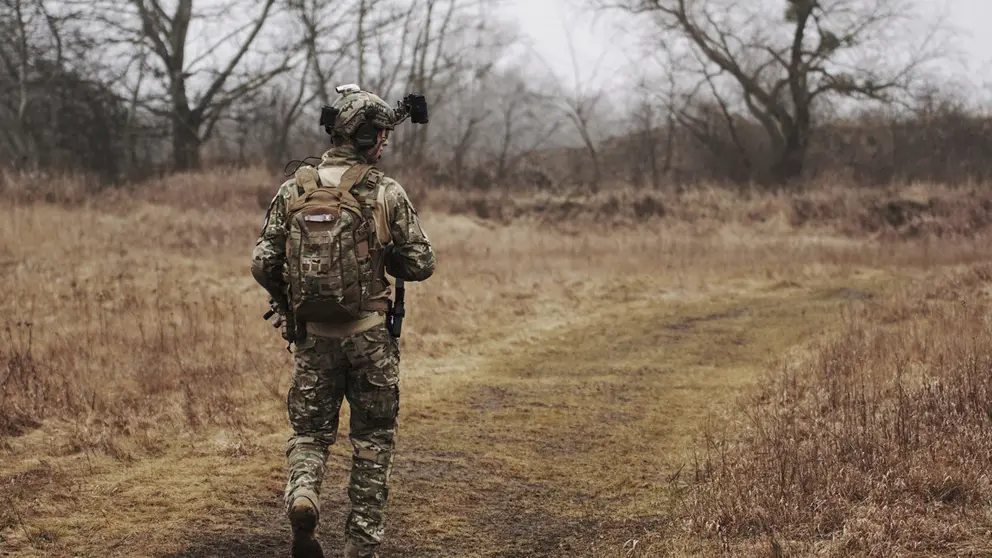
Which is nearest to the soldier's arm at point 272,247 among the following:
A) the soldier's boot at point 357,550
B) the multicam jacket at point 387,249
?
the multicam jacket at point 387,249

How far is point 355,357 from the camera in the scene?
402 cm

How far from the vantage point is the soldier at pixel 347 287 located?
387 centimetres

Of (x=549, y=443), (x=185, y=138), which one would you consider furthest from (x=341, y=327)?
(x=185, y=138)

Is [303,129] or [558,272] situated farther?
[303,129]

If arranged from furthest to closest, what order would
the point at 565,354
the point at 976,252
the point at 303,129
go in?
the point at 303,129 → the point at 976,252 → the point at 565,354

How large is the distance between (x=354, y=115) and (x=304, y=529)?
1.83m

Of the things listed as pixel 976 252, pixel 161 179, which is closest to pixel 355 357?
pixel 976 252

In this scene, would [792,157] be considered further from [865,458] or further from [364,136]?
[364,136]

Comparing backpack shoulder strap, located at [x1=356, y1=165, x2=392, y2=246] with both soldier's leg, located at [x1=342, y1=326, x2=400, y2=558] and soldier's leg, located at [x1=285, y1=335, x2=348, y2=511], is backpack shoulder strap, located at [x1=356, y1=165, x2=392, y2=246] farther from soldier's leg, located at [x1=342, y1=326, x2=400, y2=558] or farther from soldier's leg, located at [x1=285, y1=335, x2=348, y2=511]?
soldier's leg, located at [x1=285, y1=335, x2=348, y2=511]

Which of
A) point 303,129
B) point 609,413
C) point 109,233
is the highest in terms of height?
point 303,129

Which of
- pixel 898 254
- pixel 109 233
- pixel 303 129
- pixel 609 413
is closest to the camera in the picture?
pixel 609 413

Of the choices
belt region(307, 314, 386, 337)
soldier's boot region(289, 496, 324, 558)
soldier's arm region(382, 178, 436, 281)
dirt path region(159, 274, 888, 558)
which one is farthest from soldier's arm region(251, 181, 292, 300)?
dirt path region(159, 274, 888, 558)

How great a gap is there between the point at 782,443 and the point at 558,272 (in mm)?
9622

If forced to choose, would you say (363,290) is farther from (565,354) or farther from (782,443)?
(565,354)
